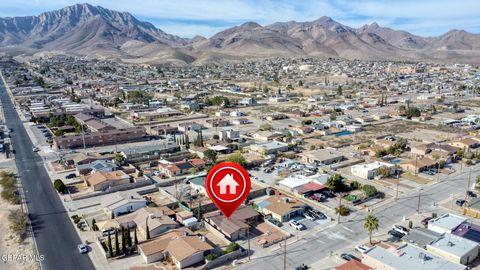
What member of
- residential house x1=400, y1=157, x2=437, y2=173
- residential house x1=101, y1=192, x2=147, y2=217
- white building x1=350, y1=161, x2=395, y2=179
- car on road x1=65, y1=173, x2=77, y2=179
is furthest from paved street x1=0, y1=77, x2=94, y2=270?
residential house x1=400, y1=157, x2=437, y2=173

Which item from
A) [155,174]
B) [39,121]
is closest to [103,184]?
[155,174]

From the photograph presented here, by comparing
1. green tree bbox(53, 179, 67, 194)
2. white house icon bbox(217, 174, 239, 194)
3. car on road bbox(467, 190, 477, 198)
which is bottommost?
car on road bbox(467, 190, 477, 198)

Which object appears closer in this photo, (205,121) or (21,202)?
(21,202)

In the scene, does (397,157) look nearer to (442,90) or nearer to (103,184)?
(103,184)

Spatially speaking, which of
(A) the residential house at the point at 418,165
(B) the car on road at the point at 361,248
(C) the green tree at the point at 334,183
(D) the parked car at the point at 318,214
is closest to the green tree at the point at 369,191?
(C) the green tree at the point at 334,183

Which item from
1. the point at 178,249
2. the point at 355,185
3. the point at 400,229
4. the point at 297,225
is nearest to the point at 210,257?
the point at 178,249

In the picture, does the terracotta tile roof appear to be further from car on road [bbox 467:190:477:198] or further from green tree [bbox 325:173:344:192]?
car on road [bbox 467:190:477:198]

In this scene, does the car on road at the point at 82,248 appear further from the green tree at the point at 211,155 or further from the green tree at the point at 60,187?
the green tree at the point at 211,155
